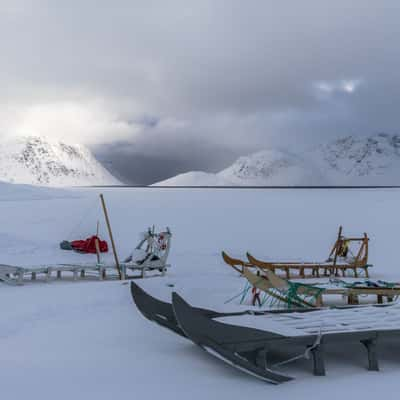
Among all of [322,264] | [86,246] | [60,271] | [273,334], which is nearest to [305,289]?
[273,334]

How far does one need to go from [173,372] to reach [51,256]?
10895 mm

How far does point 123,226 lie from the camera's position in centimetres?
2200

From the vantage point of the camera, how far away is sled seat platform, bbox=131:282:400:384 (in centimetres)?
518

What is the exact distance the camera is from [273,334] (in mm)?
5230

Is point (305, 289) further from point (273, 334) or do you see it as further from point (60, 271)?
point (60, 271)

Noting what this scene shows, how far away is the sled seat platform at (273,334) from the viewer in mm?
5184

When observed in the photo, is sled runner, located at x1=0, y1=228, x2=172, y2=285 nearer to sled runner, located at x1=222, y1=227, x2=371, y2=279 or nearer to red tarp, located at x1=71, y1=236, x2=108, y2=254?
sled runner, located at x1=222, y1=227, x2=371, y2=279

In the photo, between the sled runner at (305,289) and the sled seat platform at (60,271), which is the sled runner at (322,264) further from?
the sled runner at (305,289)

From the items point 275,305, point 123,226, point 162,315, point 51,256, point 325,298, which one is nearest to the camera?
point 162,315

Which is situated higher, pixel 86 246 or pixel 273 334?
pixel 86 246

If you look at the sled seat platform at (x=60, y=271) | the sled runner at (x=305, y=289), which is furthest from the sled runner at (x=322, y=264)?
the sled runner at (x=305, y=289)

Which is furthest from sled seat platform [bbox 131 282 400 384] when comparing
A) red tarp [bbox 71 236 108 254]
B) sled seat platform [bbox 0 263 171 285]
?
red tarp [bbox 71 236 108 254]

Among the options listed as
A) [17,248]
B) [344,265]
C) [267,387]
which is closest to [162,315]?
[267,387]

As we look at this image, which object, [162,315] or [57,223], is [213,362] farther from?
[57,223]
